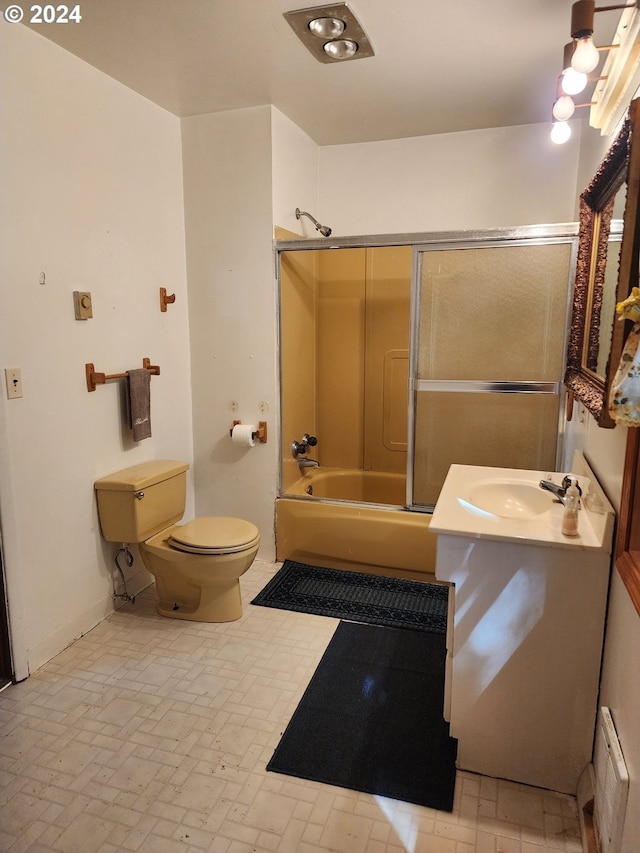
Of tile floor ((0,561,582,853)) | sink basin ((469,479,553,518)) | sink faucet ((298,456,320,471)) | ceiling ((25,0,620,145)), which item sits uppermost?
ceiling ((25,0,620,145))

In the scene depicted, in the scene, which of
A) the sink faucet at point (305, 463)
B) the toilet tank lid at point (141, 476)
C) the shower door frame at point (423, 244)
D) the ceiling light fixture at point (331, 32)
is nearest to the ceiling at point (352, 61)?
the ceiling light fixture at point (331, 32)

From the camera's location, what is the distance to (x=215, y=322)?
10.2 ft

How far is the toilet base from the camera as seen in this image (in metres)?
2.55

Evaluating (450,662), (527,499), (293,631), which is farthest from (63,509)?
(527,499)

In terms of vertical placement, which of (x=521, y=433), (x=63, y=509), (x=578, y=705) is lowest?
(x=578, y=705)

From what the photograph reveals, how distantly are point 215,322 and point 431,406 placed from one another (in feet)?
4.26

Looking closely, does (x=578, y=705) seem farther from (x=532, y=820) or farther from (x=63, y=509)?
(x=63, y=509)

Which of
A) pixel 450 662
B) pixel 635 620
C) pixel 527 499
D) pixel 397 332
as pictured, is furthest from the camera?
pixel 397 332

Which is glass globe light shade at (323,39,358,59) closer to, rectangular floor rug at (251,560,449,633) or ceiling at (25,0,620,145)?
ceiling at (25,0,620,145)

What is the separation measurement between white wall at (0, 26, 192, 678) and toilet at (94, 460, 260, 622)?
0.10 m

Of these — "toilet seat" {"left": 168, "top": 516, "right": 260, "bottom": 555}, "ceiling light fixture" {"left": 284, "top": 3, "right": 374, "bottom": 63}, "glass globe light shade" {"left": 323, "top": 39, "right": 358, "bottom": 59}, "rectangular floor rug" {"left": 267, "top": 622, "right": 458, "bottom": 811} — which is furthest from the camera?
"toilet seat" {"left": 168, "top": 516, "right": 260, "bottom": 555}

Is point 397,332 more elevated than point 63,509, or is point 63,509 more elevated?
point 397,332

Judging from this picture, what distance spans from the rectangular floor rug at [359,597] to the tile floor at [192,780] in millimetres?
351
